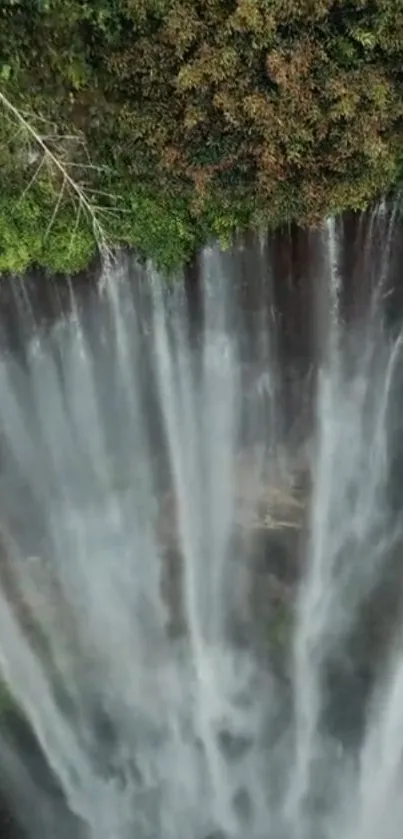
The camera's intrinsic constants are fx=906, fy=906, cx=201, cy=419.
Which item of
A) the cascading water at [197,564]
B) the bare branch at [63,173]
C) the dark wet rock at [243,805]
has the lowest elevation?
the dark wet rock at [243,805]

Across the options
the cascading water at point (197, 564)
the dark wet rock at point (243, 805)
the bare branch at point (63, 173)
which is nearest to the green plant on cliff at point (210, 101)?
the bare branch at point (63, 173)

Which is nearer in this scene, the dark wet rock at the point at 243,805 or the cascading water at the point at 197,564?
the cascading water at the point at 197,564

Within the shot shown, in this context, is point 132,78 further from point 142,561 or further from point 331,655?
point 331,655

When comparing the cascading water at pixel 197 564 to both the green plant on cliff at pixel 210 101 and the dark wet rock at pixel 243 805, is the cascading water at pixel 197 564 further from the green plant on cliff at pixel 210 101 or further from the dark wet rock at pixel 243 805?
the green plant on cliff at pixel 210 101

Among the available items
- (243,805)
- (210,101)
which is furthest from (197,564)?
(210,101)

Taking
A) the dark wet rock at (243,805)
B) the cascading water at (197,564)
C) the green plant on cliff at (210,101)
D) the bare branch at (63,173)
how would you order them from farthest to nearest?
1. the dark wet rock at (243,805)
2. the cascading water at (197,564)
3. the bare branch at (63,173)
4. the green plant on cliff at (210,101)

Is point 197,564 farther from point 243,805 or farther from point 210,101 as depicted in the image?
point 210,101

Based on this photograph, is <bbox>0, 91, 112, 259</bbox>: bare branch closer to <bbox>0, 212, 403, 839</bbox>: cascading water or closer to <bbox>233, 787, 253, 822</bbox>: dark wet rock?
<bbox>0, 212, 403, 839</bbox>: cascading water

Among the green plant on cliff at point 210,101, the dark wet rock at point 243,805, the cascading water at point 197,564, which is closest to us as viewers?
→ the green plant on cliff at point 210,101

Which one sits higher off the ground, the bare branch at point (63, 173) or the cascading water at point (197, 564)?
the bare branch at point (63, 173)
